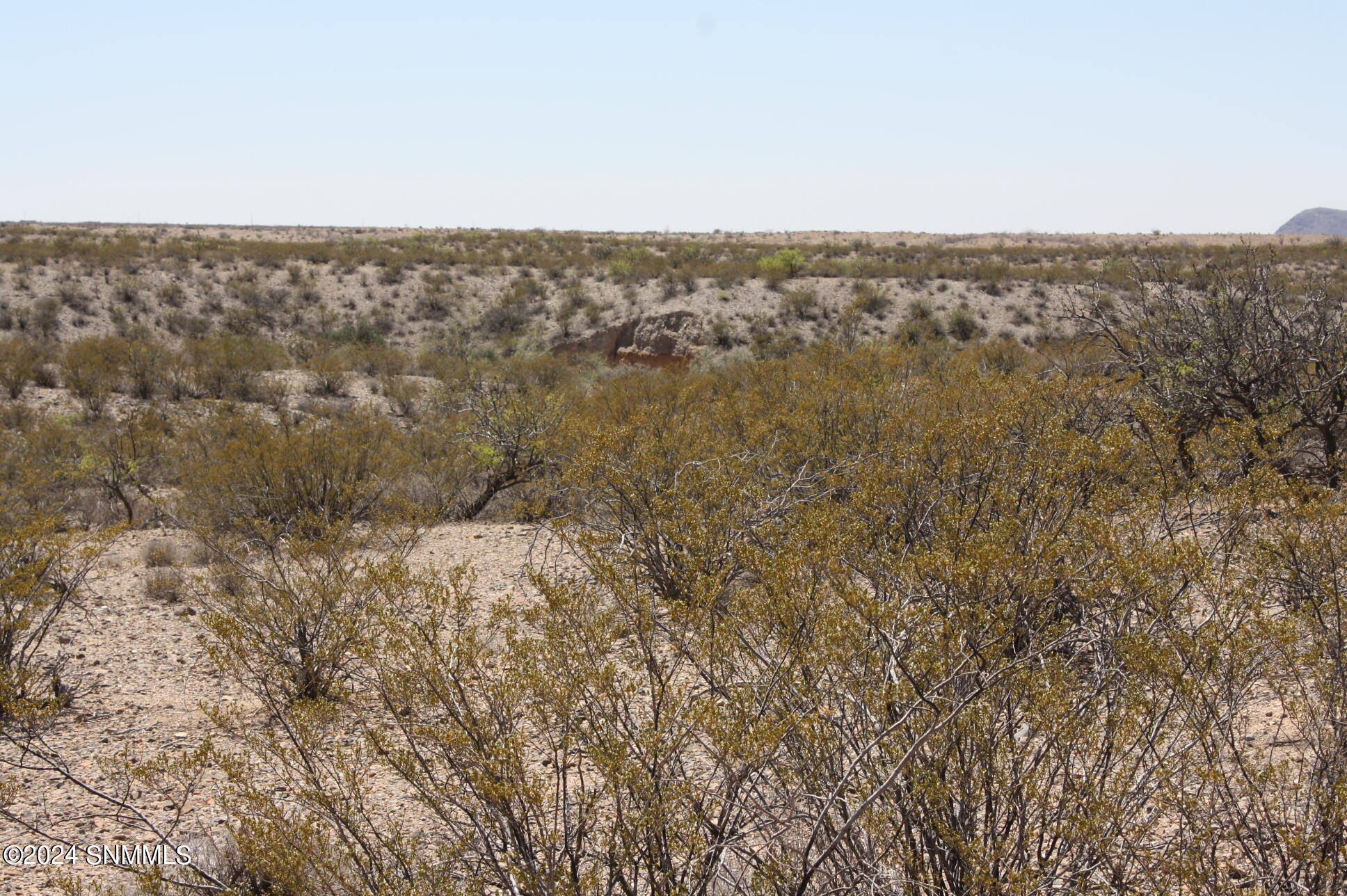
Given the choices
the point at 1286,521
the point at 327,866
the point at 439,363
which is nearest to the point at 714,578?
the point at 327,866

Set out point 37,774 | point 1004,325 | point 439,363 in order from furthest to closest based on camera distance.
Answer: point 1004,325 < point 439,363 < point 37,774

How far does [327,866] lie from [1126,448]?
5.18 metres

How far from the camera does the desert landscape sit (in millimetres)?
3436

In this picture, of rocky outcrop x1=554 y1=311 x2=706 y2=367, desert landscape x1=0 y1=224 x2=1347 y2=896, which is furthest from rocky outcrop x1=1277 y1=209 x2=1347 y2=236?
desert landscape x1=0 y1=224 x2=1347 y2=896

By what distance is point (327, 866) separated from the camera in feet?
11.3

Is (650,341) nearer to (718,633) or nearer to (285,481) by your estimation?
(285,481)

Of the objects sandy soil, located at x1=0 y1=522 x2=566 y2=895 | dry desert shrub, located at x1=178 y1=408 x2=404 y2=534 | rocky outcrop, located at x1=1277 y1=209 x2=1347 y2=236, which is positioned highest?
rocky outcrop, located at x1=1277 y1=209 x2=1347 y2=236

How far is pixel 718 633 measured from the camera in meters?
4.20

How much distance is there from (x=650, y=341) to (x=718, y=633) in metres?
23.2

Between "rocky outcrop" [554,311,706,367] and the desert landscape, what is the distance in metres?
9.25

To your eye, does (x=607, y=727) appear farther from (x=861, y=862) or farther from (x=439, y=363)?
(x=439, y=363)

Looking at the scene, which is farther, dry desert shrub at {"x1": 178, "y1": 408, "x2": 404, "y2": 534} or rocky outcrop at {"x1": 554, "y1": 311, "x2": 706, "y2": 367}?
rocky outcrop at {"x1": 554, "y1": 311, "x2": 706, "y2": 367}

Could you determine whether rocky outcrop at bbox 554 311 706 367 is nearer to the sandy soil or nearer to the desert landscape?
the desert landscape

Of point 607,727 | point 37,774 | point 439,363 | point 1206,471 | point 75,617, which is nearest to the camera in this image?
point 607,727
